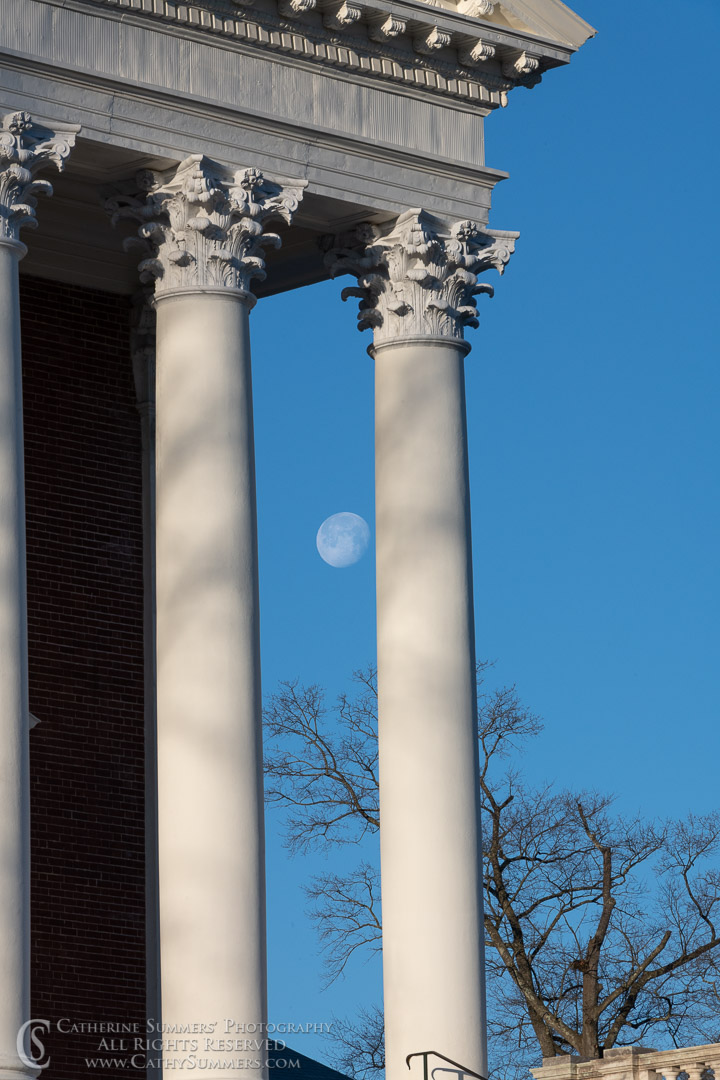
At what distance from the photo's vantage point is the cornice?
1244 inches

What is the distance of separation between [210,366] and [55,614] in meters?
7.54

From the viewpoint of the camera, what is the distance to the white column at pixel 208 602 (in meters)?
29.3

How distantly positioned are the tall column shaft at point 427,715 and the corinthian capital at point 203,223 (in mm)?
2830

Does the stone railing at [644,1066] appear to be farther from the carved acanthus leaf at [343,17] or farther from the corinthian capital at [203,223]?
the carved acanthus leaf at [343,17]

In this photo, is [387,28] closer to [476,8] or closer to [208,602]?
[476,8]

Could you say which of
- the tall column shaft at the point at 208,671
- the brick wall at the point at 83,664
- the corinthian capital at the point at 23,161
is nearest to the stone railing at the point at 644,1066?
the brick wall at the point at 83,664

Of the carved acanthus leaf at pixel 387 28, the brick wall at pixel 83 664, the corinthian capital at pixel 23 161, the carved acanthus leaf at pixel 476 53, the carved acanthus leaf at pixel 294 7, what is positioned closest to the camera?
the corinthian capital at pixel 23 161

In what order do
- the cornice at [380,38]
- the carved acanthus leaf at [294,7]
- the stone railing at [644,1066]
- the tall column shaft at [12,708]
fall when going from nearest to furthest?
the tall column shaft at [12,708]
the cornice at [380,38]
the carved acanthus leaf at [294,7]
the stone railing at [644,1066]

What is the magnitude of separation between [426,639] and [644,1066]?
23.3m

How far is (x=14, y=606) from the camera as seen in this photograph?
1110 inches

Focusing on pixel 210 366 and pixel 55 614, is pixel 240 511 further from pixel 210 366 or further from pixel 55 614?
pixel 55 614

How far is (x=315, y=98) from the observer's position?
32969 millimetres

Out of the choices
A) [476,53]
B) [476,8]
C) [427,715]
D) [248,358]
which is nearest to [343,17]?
[476,53]

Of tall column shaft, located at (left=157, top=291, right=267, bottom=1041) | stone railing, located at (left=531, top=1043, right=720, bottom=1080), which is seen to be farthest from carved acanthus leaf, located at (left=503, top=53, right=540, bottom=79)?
stone railing, located at (left=531, top=1043, right=720, bottom=1080)
